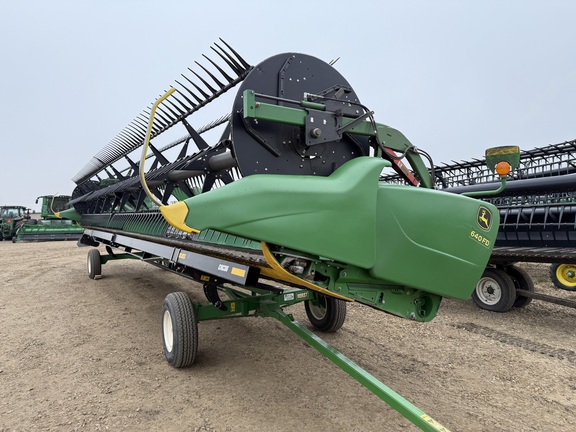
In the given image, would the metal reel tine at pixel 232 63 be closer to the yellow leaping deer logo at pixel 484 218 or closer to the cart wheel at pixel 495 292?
the yellow leaping deer logo at pixel 484 218

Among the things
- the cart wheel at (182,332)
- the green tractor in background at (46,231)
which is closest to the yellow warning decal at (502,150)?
the cart wheel at (182,332)

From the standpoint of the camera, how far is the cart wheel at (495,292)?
509 centimetres

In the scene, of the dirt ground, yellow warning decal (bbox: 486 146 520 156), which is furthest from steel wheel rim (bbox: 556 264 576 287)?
yellow warning decal (bbox: 486 146 520 156)

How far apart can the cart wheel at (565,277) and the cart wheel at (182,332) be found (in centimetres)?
577

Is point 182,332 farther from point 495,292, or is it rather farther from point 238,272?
point 495,292

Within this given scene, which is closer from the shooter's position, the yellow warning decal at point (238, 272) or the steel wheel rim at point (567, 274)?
the yellow warning decal at point (238, 272)

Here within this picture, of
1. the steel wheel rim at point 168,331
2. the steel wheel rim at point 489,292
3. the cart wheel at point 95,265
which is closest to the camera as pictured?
the steel wheel rim at point 168,331

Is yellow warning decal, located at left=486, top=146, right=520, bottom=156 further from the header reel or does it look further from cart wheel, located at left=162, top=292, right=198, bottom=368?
cart wheel, located at left=162, top=292, right=198, bottom=368

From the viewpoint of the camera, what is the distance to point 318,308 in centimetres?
430

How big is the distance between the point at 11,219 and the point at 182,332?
24768mm

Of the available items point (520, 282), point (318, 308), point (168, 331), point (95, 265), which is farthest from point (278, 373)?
point (95, 265)

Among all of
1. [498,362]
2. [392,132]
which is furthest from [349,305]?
[392,132]

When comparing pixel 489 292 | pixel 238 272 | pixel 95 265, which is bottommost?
pixel 95 265

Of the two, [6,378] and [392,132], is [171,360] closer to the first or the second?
[6,378]
